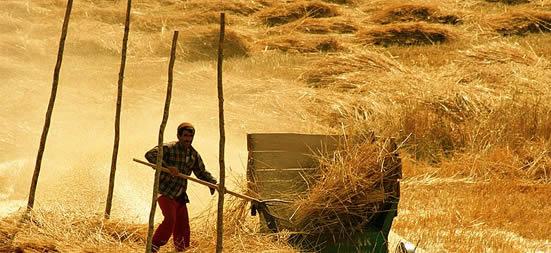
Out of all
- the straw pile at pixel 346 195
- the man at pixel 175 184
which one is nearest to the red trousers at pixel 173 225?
the man at pixel 175 184

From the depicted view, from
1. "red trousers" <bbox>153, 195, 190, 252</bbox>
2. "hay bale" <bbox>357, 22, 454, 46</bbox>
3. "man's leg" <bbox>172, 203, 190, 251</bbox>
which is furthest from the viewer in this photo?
"hay bale" <bbox>357, 22, 454, 46</bbox>

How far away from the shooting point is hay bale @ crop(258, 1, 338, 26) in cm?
2025

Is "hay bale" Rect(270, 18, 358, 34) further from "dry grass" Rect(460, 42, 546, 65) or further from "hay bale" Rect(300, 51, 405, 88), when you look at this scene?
"dry grass" Rect(460, 42, 546, 65)

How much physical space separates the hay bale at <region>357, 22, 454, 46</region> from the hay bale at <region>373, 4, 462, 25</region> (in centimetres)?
67

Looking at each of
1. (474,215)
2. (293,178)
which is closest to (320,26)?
(474,215)

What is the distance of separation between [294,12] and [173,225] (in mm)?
11768

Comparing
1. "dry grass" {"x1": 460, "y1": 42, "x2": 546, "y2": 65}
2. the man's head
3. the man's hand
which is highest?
the man's head

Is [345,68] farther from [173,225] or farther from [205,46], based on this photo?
[173,225]

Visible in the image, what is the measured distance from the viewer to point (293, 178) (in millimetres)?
10148

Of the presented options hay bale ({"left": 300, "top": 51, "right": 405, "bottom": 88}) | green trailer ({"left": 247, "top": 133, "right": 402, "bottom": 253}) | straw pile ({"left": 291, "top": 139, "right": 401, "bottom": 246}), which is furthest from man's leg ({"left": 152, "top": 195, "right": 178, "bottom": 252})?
hay bale ({"left": 300, "top": 51, "right": 405, "bottom": 88})

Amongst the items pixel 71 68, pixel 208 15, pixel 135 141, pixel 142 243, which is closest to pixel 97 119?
pixel 135 141

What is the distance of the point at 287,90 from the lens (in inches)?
653

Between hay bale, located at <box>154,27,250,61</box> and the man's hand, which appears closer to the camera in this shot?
the man's hand

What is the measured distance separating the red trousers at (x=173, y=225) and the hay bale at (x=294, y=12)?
37.2 feet
